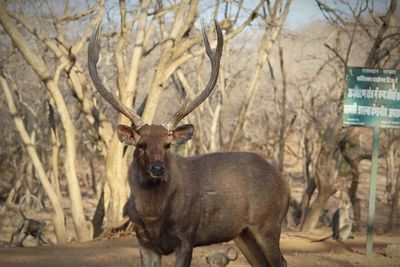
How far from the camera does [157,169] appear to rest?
6328 mm

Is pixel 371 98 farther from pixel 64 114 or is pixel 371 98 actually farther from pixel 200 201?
pixel 64 114

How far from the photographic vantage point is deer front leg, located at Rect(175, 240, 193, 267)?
6.68 meters

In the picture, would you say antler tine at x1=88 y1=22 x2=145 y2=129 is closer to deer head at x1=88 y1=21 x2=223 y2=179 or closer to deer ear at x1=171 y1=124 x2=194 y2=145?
deer head at x1=88 y1=21 x2=223 y2=179

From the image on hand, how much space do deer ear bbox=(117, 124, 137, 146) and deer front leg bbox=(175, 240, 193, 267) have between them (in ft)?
3.85

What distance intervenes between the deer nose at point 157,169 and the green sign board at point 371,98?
20.1 feet

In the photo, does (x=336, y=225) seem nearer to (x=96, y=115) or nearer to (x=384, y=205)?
(x=96, y=115)

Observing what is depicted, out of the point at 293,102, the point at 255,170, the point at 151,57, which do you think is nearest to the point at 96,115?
the point at 255,170

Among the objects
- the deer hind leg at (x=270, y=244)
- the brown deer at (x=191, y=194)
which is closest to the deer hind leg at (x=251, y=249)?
the brown deer at (x=191, y=194)

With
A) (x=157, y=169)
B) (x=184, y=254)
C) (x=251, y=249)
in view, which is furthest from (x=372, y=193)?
(x=157, y=169)

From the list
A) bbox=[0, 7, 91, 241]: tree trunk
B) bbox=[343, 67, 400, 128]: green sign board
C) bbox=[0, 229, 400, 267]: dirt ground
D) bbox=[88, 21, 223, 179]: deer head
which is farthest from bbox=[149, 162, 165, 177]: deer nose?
bbox=[0, 7, 91, 241]: tree trunk

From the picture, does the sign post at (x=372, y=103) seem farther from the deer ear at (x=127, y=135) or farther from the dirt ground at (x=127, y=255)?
the deer ear at (x=127, y=135)

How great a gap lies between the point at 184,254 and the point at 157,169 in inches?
38.5

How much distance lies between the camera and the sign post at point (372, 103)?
11.8 m

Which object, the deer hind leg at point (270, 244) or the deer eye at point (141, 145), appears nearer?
the deer eye at point (141, 145)
